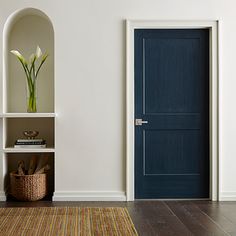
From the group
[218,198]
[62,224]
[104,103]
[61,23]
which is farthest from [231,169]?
[61,23]

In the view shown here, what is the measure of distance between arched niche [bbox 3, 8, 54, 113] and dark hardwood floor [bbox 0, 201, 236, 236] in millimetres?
1222

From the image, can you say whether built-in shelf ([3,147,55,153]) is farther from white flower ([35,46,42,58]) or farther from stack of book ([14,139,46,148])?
white flower ([35,46,42,58])

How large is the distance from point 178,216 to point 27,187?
1.70 m

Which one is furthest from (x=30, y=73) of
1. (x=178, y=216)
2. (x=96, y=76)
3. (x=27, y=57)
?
(x=178, y=216)

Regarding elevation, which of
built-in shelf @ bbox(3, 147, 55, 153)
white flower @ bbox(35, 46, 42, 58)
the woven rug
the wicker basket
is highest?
white flower @ bbox(35, 46, 42, 58)

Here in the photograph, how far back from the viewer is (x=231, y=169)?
5.31m

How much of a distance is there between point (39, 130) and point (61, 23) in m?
1.31

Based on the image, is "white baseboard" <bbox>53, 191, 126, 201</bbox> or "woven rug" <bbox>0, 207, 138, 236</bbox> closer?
"woven rug" <bbox>0, 207, 138, 236</bbox>

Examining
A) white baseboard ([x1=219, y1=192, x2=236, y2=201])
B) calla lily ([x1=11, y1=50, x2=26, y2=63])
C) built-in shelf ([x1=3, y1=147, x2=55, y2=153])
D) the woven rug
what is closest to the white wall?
white baseboard ([x1=219, y1=192, x2=236, y2=201])

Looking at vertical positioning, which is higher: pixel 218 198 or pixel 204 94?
pixel 204 94

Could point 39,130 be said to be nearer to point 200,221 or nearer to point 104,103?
point 104,103

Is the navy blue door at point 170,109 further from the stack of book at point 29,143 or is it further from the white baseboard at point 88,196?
the stack of book at point 29,143

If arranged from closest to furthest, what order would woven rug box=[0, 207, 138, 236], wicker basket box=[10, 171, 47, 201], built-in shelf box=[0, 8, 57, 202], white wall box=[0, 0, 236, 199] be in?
woven rug box=[0, 207, 138, 236] → wicker basket box=[10, 171, 47, 201] → white wall box=[0, 0, 236, 199] → built-in shelf box=[0, 8, 57, 202]

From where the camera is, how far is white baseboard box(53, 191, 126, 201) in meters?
5.23
